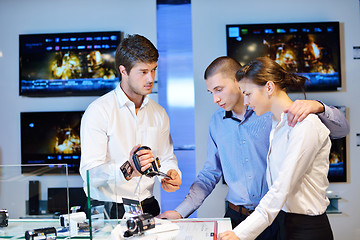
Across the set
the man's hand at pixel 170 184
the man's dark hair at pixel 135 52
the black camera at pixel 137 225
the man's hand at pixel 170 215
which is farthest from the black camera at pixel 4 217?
the man's dark hair at pixel 135 52

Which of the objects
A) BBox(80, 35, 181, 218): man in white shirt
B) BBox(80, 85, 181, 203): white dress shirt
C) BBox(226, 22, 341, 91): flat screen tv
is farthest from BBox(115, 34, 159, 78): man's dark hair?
BBox(226, 22, 341, 91): flat screen tv

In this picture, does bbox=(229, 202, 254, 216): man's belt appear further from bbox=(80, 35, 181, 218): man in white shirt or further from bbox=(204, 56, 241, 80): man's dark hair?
bbox=(204, 56, 241, 80): man's dark hair

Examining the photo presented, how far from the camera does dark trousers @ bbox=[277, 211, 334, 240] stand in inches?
68.7

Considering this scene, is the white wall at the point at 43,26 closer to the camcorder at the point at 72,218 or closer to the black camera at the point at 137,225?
the camcorder at the point at 72,218

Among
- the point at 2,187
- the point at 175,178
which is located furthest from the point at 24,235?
the point at 175,178

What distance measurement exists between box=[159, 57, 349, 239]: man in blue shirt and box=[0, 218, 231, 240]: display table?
0.40 metres

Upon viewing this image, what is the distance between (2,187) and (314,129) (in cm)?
131

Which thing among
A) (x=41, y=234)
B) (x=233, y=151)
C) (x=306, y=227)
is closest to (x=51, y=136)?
(x=233, y=151)

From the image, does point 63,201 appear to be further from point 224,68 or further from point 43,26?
point 43,26

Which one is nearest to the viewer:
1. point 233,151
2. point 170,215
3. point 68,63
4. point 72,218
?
point 72,218

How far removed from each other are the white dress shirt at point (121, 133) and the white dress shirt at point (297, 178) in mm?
746

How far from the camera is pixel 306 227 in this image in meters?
1.75

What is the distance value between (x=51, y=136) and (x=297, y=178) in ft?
10.0

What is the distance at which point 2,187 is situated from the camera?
166 cm
